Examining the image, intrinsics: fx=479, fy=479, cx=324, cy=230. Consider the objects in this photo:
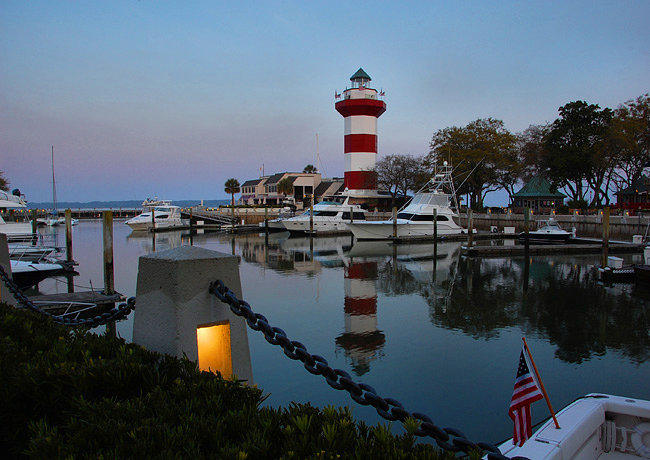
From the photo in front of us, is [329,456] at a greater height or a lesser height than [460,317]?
greater

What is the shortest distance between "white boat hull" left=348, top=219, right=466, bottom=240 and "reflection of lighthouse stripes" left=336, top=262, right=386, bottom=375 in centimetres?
1683

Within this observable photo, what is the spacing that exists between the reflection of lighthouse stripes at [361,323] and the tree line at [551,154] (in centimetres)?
2660

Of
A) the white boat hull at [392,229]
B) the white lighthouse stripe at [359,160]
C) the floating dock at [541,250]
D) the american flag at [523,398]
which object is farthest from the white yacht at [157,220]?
the american flag at [523,398]

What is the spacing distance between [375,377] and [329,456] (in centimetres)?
791

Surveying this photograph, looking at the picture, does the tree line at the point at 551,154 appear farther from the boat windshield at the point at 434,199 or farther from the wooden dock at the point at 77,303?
the wooden dock at the point at 77,303

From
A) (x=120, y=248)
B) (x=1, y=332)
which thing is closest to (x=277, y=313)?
(x=1, y=332)

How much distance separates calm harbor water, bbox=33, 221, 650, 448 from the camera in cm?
902

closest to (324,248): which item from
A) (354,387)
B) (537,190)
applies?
(354,387)

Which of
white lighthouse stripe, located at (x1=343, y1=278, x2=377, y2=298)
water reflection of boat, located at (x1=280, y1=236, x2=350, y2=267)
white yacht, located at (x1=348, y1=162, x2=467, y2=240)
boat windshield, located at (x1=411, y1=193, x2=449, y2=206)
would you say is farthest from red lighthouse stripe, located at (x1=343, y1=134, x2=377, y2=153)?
white lighthouse stripe, located at (x1=343, y1=278, x2=377, y2=298)

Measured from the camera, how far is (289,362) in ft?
35.3

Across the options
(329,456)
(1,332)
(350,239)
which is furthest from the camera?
(350,239)

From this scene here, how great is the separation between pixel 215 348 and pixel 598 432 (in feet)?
12.2

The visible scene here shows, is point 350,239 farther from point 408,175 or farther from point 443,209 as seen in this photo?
point 408,175

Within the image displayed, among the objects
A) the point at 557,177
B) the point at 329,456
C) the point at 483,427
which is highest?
the point at 557,177
